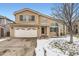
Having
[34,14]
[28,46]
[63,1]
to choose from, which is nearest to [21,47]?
[28,46]

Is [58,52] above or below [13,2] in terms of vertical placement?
below

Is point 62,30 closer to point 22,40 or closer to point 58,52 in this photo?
point 58,52

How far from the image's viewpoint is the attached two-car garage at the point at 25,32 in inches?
215

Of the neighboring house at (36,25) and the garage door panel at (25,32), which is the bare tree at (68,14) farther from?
the garage door panel at (25,32)

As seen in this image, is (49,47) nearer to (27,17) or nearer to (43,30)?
(43,30)

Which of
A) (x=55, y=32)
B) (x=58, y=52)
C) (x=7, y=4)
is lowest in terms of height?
(x=58, y=52)

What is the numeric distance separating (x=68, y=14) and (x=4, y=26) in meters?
1.14

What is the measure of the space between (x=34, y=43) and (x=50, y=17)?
54cm

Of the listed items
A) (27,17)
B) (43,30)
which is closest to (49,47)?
(43,30)

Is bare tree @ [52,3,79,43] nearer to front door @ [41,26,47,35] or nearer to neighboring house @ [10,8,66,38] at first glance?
neighboring house @ [10,8,66,38]

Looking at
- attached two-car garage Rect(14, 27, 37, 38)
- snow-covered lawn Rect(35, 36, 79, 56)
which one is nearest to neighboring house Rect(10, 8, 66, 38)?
attached two-car garage Rect(14, 27, 37, 38)

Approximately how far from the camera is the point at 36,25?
5426mm

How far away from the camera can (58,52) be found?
210 inches

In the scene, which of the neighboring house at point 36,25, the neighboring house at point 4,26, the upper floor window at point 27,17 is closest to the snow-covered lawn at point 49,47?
the neighboring house at point 36,25
